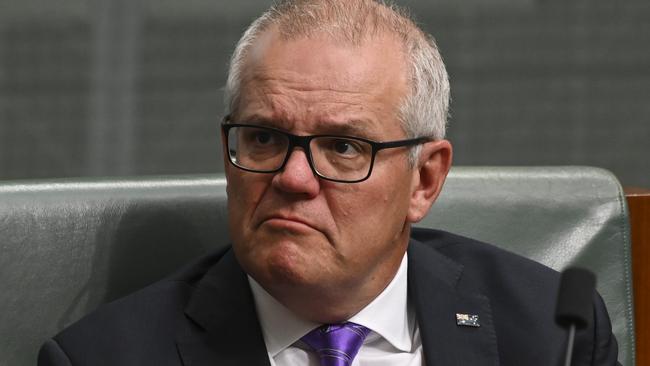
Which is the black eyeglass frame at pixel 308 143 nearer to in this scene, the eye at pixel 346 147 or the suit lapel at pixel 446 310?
the eye at pixel 346 147

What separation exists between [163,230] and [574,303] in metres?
0.89

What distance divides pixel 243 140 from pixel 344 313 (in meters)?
0.34

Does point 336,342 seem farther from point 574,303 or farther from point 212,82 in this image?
point 212,82

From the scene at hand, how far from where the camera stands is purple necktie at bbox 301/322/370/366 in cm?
217

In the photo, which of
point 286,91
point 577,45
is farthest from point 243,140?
point 577,45

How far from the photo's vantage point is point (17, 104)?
3764mm

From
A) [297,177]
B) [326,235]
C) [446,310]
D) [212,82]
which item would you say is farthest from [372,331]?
[212,82]

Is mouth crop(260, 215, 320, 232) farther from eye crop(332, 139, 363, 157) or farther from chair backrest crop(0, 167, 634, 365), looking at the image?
chair backrest crop(0, 167, 634, 365)

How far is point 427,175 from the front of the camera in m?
2.31

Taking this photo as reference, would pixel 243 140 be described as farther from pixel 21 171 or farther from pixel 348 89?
pixel 21 171

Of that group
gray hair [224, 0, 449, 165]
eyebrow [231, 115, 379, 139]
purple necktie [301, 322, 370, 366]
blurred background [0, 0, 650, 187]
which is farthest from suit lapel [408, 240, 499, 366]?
blurred background [0, 0, 650, 187]

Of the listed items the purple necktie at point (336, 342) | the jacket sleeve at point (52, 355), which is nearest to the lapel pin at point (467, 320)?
the purple necktie at point (336, 342)

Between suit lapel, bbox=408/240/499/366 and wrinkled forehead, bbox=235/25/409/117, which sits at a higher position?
wrinkled forehead, bbox=235/25/409/117

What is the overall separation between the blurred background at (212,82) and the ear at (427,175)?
158 cm
